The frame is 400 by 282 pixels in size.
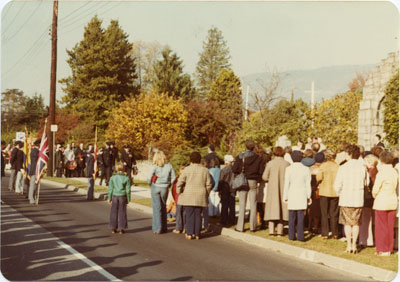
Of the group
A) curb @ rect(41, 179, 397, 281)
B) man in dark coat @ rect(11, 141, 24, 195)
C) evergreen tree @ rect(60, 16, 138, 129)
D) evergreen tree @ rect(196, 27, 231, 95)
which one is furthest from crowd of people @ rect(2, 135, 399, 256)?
evergreen tree @ rect(196, 27, 231, 95)

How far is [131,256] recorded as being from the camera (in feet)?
33.3

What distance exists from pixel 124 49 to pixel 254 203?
169 ft

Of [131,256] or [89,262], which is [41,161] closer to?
[131,256]

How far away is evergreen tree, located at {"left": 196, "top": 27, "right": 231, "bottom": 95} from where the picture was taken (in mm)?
78938

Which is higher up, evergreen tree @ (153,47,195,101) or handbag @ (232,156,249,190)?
evergreen tree @ (153,47,195,101)

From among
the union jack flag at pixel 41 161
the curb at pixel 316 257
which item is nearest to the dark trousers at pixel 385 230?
the curb at pixel 316 257

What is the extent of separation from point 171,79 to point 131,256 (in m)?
53.9

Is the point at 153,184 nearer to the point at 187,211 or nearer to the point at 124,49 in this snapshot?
the point at 187,211

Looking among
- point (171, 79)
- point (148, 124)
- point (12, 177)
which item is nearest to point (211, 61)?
point (171, 79)

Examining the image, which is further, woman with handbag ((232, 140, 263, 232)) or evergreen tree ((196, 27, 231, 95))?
evergreen tree ((196, 27, 231, 95))

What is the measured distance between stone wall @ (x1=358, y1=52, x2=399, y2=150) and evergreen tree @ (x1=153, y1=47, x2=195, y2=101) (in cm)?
3682

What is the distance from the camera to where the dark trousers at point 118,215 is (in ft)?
42.7

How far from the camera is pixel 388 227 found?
10.3 metres

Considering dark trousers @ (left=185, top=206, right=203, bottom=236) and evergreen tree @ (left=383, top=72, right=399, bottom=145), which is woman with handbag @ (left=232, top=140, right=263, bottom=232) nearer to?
dark trousers @ (left=185, top=206, right=203, bottom=236)
